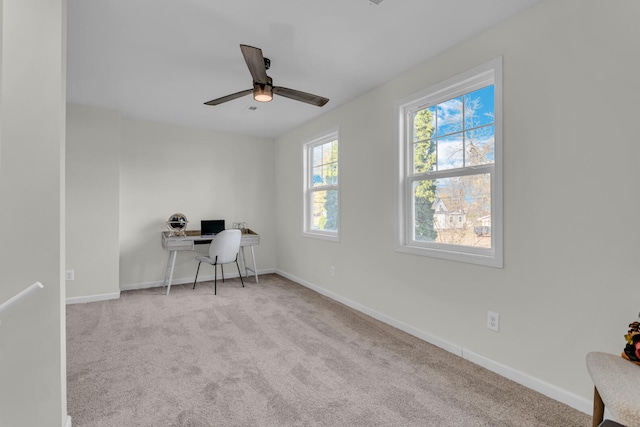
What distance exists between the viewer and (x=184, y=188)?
4.82 m

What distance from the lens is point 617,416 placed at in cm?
108

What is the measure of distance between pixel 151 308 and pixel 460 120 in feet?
12.2

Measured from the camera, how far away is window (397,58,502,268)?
90.9 inches

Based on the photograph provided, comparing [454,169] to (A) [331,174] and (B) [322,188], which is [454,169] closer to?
(A) [331,174]

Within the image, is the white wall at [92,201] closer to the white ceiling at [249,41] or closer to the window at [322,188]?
the white ceiling at [249,41]

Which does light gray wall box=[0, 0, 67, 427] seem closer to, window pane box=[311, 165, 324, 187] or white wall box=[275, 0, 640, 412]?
white wall box=[275, 0, 640, 412]

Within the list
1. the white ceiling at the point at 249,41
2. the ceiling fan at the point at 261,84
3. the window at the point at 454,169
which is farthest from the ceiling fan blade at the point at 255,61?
the window at the point at 454,169

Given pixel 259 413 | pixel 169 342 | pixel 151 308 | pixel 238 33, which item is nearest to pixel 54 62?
pixel 238 33

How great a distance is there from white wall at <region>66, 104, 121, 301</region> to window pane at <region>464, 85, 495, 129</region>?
3923mm

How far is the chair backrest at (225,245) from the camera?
4.24 metres

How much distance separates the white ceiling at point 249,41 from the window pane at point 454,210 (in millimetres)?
1068

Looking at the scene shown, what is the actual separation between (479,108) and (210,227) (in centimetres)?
386

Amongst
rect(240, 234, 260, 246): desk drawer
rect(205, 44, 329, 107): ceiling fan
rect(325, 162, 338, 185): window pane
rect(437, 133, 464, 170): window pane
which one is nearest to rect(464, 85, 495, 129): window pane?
rect(437, 133, 464, 170): window pane

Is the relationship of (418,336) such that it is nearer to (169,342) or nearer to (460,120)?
(460,120)
